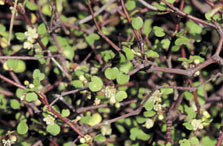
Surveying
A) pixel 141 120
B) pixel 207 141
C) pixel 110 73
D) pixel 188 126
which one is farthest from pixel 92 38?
pixel 207 141

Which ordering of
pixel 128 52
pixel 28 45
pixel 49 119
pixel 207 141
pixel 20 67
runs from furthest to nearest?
pixel 20 67, pixel 207 141, pixel 28 45, pixel 49 119, pixel 128 52

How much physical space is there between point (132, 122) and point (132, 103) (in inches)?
4.8

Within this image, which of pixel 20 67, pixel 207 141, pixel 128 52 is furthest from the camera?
pixel 20 67

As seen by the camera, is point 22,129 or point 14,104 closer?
point 22,129

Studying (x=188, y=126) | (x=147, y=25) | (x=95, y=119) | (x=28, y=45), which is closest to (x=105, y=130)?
(x=95, y=119)

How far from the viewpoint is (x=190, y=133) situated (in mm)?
1504

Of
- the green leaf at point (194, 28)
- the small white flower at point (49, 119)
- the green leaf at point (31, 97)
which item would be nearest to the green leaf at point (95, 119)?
the small white flower at point (49, 119)

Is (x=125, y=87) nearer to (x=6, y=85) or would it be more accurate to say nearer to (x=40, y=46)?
(x=40, y=46)

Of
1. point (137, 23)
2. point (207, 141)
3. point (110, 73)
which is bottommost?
point (207, 141)

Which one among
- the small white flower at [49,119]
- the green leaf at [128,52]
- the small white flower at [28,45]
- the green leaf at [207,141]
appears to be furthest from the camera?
the green leaf at [207,141]

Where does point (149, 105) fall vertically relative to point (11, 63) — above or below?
below

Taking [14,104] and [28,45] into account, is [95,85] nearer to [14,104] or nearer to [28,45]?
[28,45]

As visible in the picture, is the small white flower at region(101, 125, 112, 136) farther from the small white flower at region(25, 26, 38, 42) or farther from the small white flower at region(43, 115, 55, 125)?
the small white flower at region(25, 26, 38, 42)

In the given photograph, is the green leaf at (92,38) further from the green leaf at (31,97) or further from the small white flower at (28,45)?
the green leaf at (31,97)
